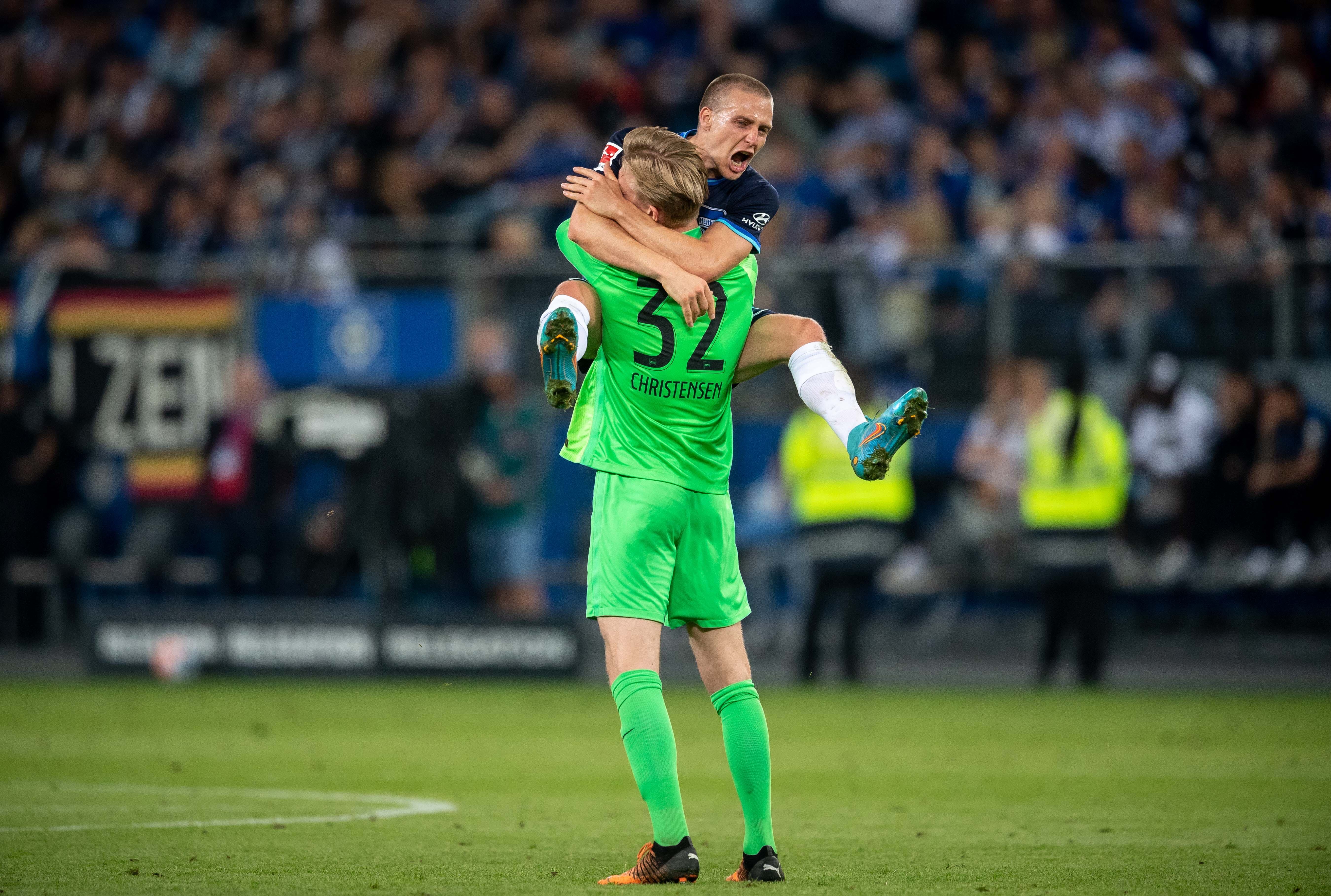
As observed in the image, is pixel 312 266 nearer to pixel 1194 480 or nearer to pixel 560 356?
pixel 1194 480

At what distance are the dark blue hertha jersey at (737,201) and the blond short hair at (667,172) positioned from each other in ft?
0.45

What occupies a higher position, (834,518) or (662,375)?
(662,375)

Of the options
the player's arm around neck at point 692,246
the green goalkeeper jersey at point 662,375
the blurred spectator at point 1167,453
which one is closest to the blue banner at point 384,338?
the blurred spectator at point 1167,453

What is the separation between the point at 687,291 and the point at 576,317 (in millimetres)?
388

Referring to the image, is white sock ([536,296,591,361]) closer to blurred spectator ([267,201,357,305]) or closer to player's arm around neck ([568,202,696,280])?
player's arm around neck ([568,202,696,280])

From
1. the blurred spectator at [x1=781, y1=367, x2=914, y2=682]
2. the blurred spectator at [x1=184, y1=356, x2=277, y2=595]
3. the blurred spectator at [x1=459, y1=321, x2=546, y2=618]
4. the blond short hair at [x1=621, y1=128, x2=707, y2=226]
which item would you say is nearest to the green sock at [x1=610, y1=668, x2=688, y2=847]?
the blond short hair at [x1=621, y1=128, x2=707, y2=226]

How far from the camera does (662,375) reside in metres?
5.64

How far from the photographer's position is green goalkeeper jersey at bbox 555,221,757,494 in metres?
5.63

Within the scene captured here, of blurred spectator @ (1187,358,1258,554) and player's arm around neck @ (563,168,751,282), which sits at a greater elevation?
player's arm around neck @ (563,168,751,282)

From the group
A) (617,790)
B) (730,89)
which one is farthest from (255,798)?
(730,89)

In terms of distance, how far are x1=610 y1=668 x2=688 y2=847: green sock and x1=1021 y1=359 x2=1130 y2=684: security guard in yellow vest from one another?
8.35m

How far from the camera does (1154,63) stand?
652 inches

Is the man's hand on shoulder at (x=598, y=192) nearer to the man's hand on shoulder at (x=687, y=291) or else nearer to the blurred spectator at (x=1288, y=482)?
the man's hand on shoulder at (x=687, y=291)

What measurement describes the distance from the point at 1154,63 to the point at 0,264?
1022 cm
